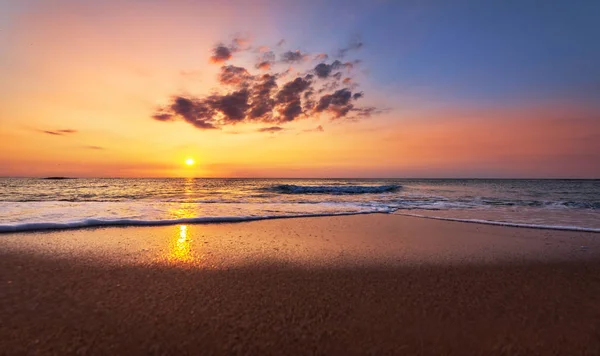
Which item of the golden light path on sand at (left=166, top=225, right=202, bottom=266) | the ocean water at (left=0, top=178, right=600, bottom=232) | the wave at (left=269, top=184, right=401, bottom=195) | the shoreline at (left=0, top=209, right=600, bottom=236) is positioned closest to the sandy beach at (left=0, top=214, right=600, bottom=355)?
the golden light path on sand at (left=166, top=225, right=202, bottom=266)

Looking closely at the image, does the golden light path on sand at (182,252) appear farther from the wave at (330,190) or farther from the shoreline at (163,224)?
the wave at (330,190)

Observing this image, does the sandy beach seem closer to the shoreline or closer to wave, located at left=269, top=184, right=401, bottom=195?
the shoreline

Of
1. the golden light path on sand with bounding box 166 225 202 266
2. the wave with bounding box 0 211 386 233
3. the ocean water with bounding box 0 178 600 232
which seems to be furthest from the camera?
the ocean water with bounding box 0 178 600 232

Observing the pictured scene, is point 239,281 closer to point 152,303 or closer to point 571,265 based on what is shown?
point 152,303

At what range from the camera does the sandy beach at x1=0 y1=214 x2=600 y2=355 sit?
9.95 ft

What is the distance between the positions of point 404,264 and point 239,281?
10.1ft

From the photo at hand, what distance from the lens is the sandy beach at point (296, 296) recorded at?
119 inches

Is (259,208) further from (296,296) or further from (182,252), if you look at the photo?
(296,296)

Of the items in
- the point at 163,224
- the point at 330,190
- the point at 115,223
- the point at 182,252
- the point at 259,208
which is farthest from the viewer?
the point at 330,190

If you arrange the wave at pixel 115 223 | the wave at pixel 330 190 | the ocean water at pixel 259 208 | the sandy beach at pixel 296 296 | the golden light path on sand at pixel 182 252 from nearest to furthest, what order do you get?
the sandy beach at pixel 296 296 → the golden light path on sand at pixel 182 252 → the wave at pixel 115 223 → the ocean water at pixel 259 208 → the wave at pixel 330 190

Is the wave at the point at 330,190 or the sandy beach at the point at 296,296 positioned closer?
the sandy beach at the point at 296,296

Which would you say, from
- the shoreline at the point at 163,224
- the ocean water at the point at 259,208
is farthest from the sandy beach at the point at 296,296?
the ocean water at the point at 259,208

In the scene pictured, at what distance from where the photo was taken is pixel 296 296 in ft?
13.7

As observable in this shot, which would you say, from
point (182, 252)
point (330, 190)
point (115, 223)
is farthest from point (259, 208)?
point (330, 190)
